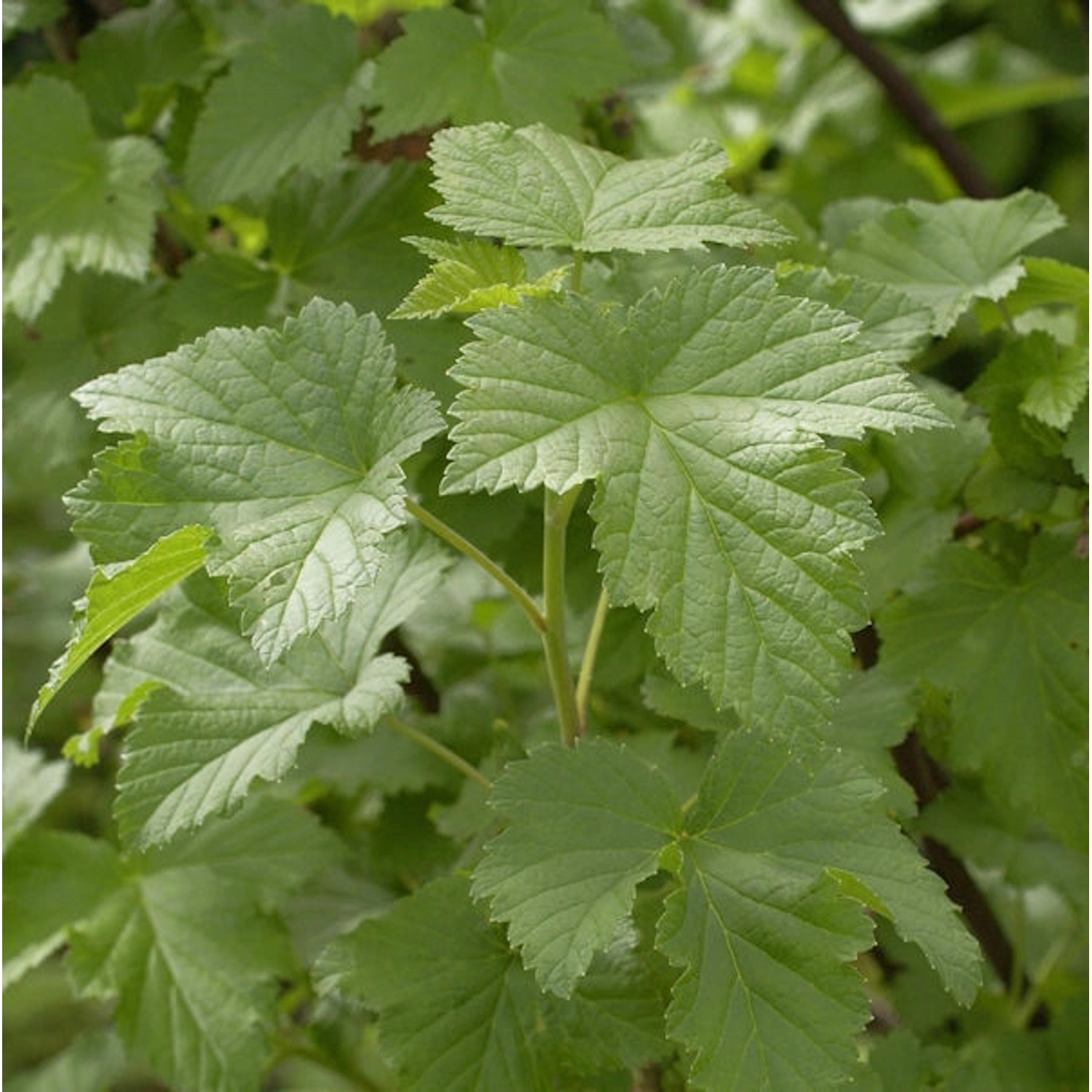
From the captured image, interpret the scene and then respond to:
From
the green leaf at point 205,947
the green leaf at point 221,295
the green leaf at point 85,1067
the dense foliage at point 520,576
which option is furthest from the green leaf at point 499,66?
the green leaf at point 85,1067

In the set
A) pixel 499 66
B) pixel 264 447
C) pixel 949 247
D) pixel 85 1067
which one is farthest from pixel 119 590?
pixel 85 1067

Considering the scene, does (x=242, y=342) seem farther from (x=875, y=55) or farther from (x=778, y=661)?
(x=875, y=55)

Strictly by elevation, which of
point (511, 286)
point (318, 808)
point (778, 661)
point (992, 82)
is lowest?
point (992, 82)

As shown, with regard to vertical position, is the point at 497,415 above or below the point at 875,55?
above

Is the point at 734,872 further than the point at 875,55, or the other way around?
the point at 875,55

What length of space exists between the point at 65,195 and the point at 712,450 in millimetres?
700

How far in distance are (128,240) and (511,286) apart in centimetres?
44

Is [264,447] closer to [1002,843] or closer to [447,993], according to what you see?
[447,993]

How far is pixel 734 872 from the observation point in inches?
34.3

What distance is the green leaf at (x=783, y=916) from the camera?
2.70 ft

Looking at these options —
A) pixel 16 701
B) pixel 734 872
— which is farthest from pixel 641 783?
pixel 16 701

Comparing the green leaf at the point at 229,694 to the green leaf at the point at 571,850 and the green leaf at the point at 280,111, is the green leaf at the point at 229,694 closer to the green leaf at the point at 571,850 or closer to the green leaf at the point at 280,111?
the green leaf at the point at 571,850

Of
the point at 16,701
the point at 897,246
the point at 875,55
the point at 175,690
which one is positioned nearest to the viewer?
the point at 175,690

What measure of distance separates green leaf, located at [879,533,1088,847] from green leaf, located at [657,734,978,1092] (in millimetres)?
209
